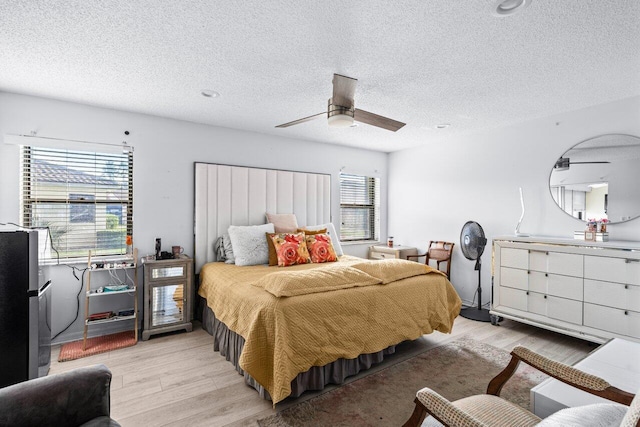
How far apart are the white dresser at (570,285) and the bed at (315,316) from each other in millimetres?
900

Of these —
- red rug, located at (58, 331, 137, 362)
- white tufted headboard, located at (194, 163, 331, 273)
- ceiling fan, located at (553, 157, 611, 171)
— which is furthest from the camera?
white tufted headboard, located at (194, 163, 331, 273)

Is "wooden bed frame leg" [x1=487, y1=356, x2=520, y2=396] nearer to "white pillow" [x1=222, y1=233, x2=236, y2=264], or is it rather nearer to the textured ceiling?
the textured ceiling

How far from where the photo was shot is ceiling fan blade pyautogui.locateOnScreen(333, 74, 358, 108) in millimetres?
2451

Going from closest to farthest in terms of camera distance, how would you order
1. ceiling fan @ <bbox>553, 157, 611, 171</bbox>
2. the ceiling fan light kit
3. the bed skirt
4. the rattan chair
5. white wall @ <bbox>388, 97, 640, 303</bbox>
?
the ceiling fan light kit → the bed skirt → white wall @ <bbox>388, 97, 640, 303</bbox> → ceiling fan @ <bbox>553, 157, 611, 171</bbox> → the rattan chair

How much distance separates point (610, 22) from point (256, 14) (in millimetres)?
2135

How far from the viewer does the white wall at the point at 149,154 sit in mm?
2936

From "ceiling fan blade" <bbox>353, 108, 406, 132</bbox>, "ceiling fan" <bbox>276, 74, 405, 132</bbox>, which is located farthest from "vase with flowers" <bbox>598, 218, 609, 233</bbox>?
"ceiling fan" <bbox>276, 74, 405, 132</bbox>

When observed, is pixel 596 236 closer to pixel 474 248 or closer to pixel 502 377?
pixel 474 248

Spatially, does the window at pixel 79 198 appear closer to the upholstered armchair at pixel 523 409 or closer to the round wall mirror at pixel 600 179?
the upholstered armchair at pixel 523 409

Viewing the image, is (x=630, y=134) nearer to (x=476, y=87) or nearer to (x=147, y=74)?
(x=476, y=87)

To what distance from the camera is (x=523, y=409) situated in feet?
4.44

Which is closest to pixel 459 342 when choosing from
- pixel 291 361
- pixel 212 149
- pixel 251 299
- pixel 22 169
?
pixel 291 361

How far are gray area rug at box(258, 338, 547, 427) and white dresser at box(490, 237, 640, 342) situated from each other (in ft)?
2.49

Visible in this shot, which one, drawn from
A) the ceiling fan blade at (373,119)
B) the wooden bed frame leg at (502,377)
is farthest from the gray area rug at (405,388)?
the ceiling fan blade at (373,119)
